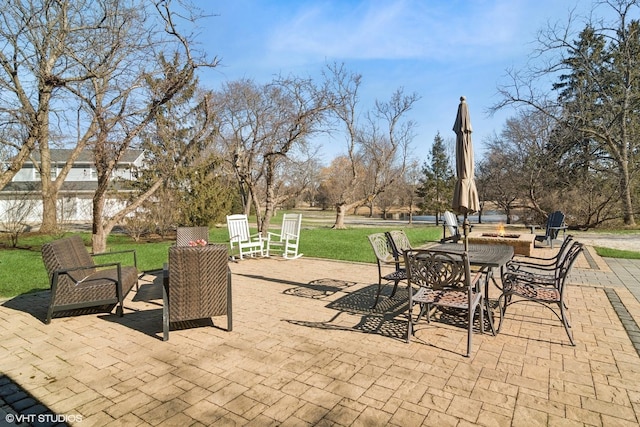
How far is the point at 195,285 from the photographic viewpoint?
11.9 ft

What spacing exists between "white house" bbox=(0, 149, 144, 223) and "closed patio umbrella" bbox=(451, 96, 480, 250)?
32.8 ft

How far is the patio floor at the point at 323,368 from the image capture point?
7.71 ft

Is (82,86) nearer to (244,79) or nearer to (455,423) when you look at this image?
(455,423)

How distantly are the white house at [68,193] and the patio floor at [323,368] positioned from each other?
8.76 metres

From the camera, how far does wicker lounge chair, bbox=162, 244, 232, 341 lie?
3.56 metres

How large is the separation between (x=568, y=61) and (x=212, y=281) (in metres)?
22.8

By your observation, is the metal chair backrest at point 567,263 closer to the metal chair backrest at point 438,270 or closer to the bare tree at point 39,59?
the metal chair backrest at point 438,270

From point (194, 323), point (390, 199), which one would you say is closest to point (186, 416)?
point (194, 323)

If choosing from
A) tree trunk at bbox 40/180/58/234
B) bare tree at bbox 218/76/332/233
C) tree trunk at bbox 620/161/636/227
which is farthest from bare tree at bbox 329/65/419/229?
tree trunk at bbox 40/180/58/234

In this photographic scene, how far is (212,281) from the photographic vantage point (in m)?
3.72

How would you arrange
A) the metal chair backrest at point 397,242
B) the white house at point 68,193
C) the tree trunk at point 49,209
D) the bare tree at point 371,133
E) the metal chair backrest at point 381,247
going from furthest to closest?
the bare tree at point 371,133, the tree trunk at point 49,209, the white house at point 68,193, the metal chair backrest at point 397,242, the metal chair backrest at point 381,247

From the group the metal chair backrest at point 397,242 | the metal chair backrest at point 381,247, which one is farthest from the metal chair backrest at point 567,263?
the metal chair backrest at point 381,247

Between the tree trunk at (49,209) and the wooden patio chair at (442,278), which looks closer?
the wooden patio chair at (442,278)

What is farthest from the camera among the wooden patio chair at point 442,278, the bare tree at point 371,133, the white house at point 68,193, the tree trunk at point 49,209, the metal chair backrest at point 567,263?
the bare tree at point 371,133
